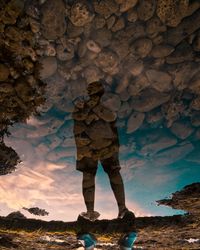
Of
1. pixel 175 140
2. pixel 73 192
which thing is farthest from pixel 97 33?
pixel 73 192

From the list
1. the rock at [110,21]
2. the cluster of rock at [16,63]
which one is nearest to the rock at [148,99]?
the rock at [110,21]

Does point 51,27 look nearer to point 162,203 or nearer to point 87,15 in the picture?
point 87,15

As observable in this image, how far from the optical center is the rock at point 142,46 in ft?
41.2

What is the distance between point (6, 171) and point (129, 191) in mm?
30527

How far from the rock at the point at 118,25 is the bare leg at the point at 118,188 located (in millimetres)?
8929

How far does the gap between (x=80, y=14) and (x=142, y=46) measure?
3021mm

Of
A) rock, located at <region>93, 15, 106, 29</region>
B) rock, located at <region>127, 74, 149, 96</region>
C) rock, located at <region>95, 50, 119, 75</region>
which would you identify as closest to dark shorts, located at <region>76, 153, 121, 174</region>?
rock, located at <region>93, 15, 106, 29</region>

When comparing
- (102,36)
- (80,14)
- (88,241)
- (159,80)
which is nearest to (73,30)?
(80,14)

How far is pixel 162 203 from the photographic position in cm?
540

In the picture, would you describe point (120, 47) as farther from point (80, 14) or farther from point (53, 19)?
point (53, 19)

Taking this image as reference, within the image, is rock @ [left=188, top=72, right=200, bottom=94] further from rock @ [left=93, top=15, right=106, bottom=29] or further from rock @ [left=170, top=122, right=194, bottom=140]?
rock @ [left=93, top=15, right=106, bottom=29]

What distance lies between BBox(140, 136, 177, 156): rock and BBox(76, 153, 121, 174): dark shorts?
16.7 metres

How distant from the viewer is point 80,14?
1133cm

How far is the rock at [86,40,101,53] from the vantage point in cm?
1265
